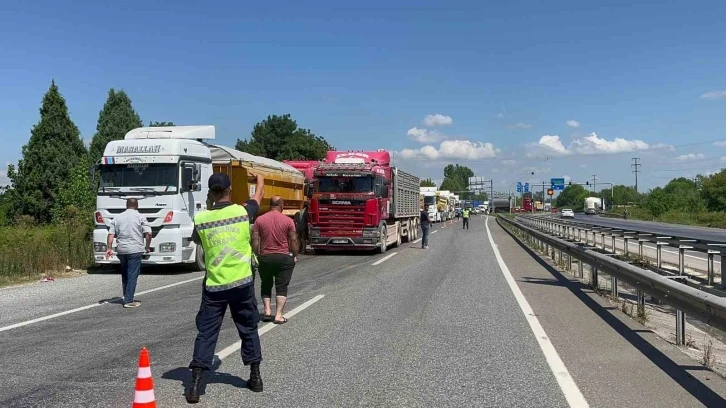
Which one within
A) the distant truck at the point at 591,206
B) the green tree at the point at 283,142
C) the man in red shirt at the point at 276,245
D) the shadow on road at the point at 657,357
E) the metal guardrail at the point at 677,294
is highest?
the green tree at the point at 283,142

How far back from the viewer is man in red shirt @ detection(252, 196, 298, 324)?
881 cm

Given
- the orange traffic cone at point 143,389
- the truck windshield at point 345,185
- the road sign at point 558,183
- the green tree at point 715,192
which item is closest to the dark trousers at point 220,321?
the orange traffic cone at point 143,389

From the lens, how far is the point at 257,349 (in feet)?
18.3

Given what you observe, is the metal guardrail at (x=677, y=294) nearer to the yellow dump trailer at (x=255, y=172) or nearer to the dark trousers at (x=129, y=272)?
the dark trousers at (x=129, y=272)

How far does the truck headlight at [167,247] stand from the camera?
15.2 metres

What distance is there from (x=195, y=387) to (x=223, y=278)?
0.92m

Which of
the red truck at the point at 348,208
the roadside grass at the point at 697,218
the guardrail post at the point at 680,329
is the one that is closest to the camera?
the guardrail post at the point at 680,329

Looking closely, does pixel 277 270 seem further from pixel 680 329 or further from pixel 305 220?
pixel 305 220

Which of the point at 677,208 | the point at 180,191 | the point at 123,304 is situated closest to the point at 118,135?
the point at 180,191

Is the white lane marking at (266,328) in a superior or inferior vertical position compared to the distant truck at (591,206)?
inferior

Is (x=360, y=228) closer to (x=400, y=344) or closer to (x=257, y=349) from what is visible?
(x=400, y=344)

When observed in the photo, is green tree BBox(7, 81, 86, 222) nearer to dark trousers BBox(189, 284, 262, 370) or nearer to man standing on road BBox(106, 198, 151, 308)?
man standing on road BBox(106, 198, 151, 308)

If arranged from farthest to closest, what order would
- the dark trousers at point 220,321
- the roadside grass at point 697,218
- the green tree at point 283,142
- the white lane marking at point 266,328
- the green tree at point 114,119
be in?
1. the green tree at point 283,142
2. the roadside grass at point 697,218
3. the green tree at point 114,119
4. the white lane marking at point 266,328
5. the dark trousers at point 220,321

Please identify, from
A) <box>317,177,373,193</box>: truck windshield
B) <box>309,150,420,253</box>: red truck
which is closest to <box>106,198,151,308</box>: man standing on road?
<box>309,150,420,253</box>: red truck
